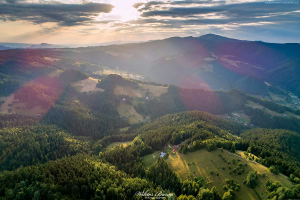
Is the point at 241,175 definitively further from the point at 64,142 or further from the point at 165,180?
the point at 64,142

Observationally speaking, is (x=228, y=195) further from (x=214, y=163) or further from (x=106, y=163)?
(x=106, y=163)

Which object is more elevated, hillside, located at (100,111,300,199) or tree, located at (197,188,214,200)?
tree, located at (197,188,214,200)

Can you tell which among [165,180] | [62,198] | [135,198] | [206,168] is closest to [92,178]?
[62,198]

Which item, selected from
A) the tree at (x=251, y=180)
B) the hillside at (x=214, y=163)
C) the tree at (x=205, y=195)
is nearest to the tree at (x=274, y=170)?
the hillside at (x=214, y=163)

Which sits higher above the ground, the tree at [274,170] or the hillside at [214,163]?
the tree at [274,170]

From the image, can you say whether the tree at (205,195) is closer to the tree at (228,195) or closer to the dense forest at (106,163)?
the dense forest at (106,163)

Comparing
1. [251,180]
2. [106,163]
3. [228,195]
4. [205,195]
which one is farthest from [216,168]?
[106,163]

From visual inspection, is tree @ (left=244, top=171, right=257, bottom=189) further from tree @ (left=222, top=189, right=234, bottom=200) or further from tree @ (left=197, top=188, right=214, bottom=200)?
tree @ (left=197, top=188, right=214, bottom=200)

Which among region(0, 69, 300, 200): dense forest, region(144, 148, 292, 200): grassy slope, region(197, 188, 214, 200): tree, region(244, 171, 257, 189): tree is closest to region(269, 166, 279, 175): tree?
region(0, 69, 300, 200): dense forest
